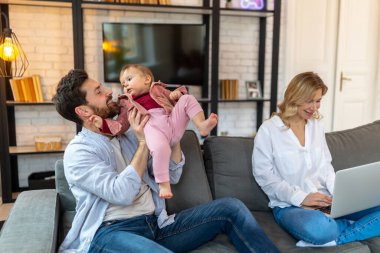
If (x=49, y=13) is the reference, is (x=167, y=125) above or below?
below

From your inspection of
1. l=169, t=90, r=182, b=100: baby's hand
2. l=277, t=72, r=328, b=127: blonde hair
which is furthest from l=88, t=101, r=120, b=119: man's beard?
l=277, t=72, r=328, b=127: blonde hair

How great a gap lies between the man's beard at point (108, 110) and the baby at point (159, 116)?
0.03 m

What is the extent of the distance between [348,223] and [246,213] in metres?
0.58

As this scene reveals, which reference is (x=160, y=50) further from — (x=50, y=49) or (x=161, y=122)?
(x=161, y=122)

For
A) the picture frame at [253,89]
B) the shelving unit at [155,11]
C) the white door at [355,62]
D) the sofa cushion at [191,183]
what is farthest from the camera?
the white door at [355,62]

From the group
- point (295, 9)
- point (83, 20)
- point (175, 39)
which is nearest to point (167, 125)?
point (175, 39)

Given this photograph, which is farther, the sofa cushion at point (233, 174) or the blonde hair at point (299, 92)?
the sofa cushion at point (233, 174)

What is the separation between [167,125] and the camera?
1.73 meters

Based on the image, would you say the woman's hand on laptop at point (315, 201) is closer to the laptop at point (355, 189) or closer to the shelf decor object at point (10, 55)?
the laptop at point (355, 189)

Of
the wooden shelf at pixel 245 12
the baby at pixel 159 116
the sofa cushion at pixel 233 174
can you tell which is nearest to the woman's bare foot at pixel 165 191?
the baby at pixel 159 116

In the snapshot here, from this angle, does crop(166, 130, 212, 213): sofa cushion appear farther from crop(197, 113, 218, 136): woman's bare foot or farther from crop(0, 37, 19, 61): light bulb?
crop(0, 37, 19, 61): light bulb

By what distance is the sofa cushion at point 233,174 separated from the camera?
2.12 meters

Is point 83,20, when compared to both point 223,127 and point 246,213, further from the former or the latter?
point 246,213

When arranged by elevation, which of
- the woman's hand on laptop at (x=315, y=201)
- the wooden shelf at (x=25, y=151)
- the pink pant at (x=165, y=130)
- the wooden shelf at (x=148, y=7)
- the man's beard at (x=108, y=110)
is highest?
the wooden shelf at (x=148, y=7)
